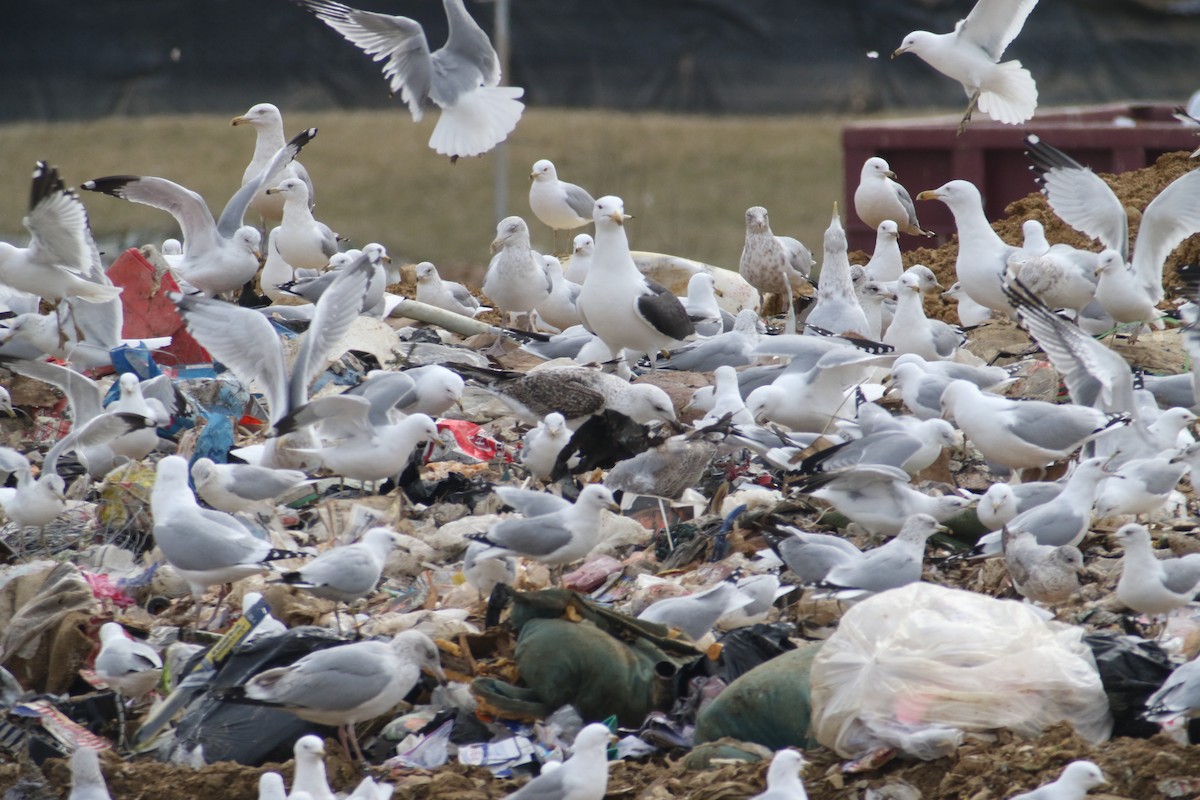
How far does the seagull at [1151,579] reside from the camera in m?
5.13

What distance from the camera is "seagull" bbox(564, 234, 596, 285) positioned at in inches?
392

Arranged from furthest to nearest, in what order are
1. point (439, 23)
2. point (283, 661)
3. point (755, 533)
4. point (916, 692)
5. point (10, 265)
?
point (439, 23), point (10, 265), point (755, 533), point (283, 661), point (916, 692)

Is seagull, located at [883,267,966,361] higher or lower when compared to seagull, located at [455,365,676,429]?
lower

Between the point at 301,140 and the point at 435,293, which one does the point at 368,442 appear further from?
the point at 435,293

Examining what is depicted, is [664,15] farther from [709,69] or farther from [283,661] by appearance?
[283,661]

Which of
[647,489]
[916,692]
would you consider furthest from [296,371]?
[916,692]

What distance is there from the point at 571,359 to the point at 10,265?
2.81m

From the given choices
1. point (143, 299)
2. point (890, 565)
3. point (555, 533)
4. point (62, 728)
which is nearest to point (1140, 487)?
point (890, 565)

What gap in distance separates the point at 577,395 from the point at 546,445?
1.34 ft

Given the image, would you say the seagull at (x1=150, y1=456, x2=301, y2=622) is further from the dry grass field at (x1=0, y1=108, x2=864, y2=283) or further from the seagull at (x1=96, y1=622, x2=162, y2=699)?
the dry grass field at (x1=0, y1=108, x2=864, y2=283)

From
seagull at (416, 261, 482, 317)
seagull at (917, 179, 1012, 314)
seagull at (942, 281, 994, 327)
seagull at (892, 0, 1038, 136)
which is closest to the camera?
seagull at (917, 179, 1012, 314)

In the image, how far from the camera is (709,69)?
1933 centimetres

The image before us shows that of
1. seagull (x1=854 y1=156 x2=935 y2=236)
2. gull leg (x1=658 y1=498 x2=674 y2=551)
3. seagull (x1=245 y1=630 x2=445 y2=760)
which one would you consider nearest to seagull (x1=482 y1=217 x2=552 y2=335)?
seagull (x1=854 y1=156 x2=935 y2=236)

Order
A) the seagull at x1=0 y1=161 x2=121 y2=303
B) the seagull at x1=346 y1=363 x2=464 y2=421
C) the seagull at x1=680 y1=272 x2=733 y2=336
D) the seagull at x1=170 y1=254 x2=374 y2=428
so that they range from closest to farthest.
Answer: the seagull at x1=170 y1=254 x2=374 y2=428, the seagull at x1=346 y1=363 x2=464 y2=421, the seagull at x1=0 y1=161 x2=121 y2=303, the seagull at x1=680 y1=272 x2=733 y2=336
